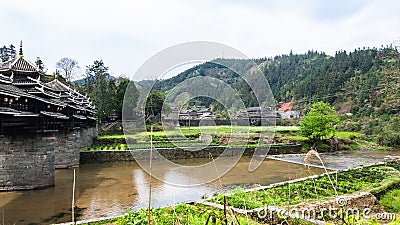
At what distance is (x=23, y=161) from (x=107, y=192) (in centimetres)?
365

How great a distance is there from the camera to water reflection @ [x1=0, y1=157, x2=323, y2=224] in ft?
35.5

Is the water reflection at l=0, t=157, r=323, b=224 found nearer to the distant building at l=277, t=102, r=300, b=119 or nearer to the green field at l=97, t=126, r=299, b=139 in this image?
the green field at l=97, t=126, r=299, b=139

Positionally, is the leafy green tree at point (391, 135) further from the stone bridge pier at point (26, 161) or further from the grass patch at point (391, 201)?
the stone bridge pier at point (26, 161)

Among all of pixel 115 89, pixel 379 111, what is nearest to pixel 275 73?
pixel 379 111

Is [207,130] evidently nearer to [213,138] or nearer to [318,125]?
[213,138]

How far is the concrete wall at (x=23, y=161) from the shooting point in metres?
13.1

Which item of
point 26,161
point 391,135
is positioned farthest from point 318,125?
point 26,161

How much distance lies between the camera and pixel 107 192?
46.0 ft

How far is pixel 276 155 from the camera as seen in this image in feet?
86.6

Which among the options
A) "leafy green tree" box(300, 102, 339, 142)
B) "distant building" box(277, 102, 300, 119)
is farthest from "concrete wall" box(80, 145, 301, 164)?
"distant building" box(277, 102, 300, 119)

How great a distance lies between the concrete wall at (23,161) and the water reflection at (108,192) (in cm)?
43

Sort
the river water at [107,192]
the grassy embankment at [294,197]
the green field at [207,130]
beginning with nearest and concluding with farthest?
the grassy embankment at [294,197], the river water at [107,192], the green field at [207,130]

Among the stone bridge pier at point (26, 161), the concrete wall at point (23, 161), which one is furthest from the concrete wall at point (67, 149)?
the concrete wall at point (23, 161)

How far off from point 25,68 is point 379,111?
132ft
